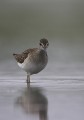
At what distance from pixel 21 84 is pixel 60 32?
11929 millimetres

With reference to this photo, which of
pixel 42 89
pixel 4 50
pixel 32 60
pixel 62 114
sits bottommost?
pixel 62 114

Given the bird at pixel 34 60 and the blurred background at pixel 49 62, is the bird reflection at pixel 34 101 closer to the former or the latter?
the blurred background at pixel 49 62

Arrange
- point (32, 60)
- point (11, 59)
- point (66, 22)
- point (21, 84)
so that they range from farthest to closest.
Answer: point (66, 22) < point (11, 59) < point (32, 60) < point (21, 84)

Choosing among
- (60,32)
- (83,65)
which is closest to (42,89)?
(83,65)

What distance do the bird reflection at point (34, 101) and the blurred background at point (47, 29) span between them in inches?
133

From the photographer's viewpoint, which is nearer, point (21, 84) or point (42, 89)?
point (42, 89)

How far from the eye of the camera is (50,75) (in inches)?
562

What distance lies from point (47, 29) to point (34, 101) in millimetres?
14684

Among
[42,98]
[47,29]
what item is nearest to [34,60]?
[42,98]

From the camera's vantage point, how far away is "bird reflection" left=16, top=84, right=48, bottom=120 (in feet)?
31.1

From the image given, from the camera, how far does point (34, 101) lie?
10477 mm

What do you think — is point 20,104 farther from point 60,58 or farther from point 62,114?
point 60,58

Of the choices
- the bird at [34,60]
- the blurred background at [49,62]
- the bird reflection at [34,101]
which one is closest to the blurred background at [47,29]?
the blurred background at [49,62]

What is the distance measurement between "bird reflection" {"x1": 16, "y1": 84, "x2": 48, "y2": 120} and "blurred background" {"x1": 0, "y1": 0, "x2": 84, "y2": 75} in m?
3.39
